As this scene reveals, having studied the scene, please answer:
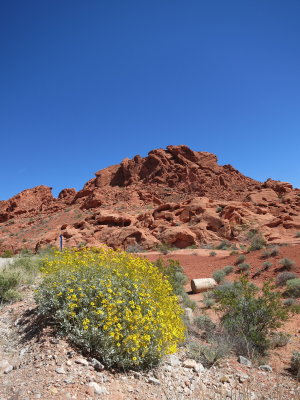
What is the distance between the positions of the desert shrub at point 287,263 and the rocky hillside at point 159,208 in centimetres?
954

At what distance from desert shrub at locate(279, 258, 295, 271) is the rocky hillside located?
954 centimetres

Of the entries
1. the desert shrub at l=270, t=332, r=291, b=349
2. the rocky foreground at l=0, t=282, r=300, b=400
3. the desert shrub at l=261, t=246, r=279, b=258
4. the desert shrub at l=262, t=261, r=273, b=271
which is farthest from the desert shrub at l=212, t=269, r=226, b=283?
the rocky foreground at l=0, t=282, r=300, b=400

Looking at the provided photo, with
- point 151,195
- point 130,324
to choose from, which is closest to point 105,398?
point 130,324

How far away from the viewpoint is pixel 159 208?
1372 inches

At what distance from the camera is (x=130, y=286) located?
4.58 m

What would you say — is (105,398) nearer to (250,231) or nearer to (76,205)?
(250,231)

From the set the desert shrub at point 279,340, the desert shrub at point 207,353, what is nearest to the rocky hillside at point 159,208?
the desert shrub at point 279,340

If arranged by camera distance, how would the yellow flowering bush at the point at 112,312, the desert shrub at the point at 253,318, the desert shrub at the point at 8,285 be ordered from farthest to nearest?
the desert shrub at the point at 8,285, the desert shrub at the point at 253,318, the yellow flowering bush at the point at 112,312

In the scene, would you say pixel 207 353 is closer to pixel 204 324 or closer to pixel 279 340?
pixel 204 324

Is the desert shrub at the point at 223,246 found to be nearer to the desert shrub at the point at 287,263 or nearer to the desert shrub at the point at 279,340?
the desert shrub at the point at 287,263

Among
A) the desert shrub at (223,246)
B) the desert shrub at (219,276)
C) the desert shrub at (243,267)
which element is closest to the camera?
the desert shrub at (219,276)

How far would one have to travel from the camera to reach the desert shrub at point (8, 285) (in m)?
6.42

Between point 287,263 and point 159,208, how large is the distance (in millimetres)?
21337

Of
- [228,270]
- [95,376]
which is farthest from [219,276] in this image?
[95,376]
